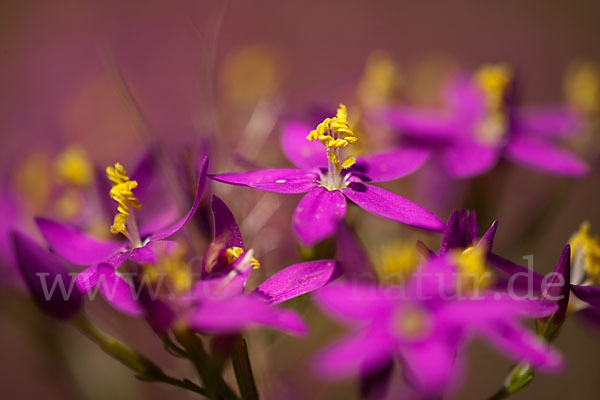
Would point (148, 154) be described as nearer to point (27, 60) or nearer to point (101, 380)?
point (101, 380)

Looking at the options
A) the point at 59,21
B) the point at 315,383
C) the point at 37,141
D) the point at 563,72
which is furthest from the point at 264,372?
the point at 563,72

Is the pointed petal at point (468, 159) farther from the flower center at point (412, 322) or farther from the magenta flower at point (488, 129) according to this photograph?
the flower center at point (412, 322)

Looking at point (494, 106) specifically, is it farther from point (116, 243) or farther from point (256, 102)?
point (116, 243)

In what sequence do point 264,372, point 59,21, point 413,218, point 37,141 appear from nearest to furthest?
point 413,218 → point 264,372 → point 37,141 → point 59,21

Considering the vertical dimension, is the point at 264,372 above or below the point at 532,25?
below

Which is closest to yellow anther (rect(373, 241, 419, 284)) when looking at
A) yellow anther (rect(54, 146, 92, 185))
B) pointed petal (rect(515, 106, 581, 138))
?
pointed petal (rect(515, 106, 581, 138))

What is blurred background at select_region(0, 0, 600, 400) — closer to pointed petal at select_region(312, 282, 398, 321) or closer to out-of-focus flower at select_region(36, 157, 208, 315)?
out-of-focus flower at select_region(36, 157, 208, 315)
